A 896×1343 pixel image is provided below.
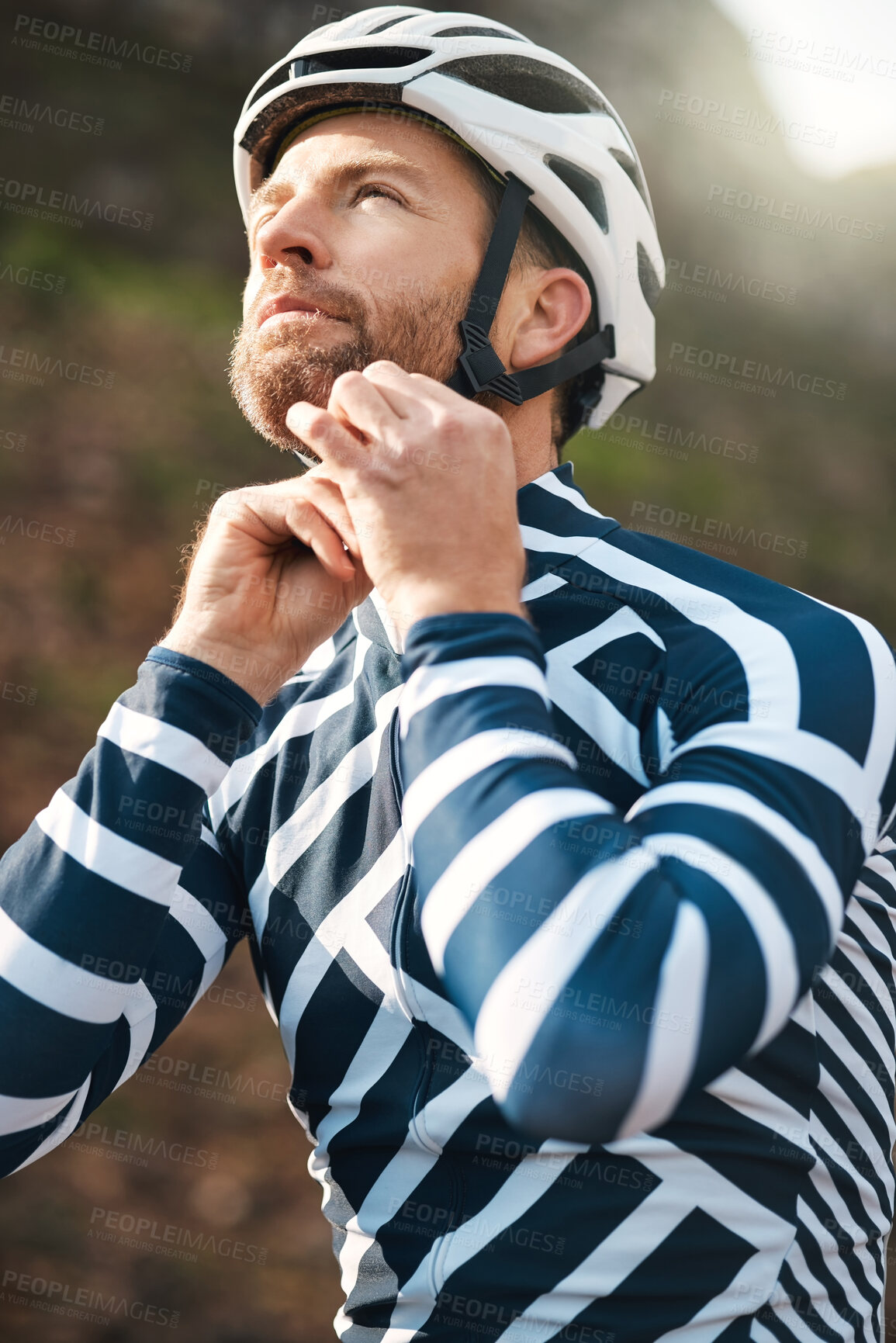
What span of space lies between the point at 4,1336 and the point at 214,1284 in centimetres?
85

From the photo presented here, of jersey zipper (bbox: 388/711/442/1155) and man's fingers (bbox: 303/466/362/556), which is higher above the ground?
man's fingers (bbox: 303/466/362/556)

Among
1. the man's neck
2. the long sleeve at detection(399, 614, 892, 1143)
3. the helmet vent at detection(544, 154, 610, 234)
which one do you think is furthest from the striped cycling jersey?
the helmet vent at detection(544, 154, 610, 234)

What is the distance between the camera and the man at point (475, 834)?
3.70ft

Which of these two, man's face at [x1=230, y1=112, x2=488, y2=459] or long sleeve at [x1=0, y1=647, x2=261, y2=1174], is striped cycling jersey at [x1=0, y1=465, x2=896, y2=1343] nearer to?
long sleeve at [x1=0, y1=647, x2=261, y2=1174]

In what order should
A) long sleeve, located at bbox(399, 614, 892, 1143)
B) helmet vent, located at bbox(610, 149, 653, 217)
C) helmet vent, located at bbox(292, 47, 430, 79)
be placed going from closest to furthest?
long sleeve, located at bbox(399, 614, 892, 1143)
helmet vent, located at bbox(292, 47, 430, 79)
helmet vent, located at bbox(610, 149, 653, 217)

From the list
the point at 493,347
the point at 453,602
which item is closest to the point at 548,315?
the point at 493,347

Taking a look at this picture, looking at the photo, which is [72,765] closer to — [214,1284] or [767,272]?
[214,1284]

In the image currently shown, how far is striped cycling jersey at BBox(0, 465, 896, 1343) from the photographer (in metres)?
1.11

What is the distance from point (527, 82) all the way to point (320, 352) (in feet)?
3.08

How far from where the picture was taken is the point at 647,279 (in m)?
2.65

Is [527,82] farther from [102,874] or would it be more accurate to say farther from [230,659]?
[102,874]

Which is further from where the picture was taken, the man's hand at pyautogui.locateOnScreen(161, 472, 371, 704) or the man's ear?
the man's ear

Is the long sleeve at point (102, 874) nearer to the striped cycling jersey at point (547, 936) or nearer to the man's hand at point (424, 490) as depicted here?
the striped cycling jersey at point (547, 936)

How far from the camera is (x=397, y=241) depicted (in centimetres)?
198
